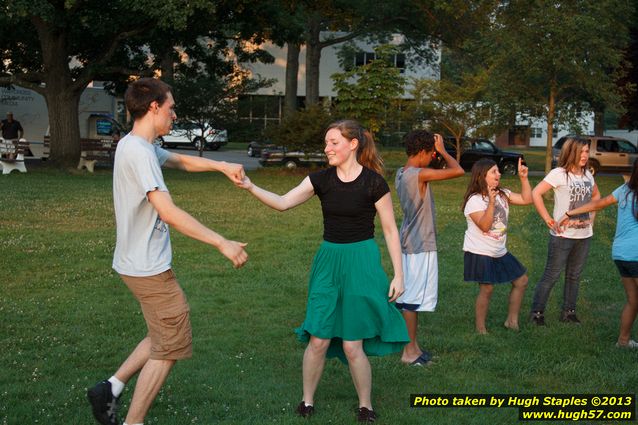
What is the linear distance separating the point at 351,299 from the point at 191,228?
1.25 metres

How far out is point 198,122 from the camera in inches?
1337

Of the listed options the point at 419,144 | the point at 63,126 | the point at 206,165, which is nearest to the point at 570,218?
the point at 419,144

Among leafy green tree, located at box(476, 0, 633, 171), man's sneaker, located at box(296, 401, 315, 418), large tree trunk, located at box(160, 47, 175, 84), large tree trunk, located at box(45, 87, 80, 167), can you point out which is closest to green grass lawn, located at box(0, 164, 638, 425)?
man's sneaker, located at box(296, 401, 315, 418)

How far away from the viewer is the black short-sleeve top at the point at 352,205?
543 cm

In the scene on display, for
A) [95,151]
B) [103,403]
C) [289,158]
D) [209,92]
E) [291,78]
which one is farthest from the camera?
[291,78]

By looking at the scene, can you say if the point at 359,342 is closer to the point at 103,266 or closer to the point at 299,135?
the point at 103,266

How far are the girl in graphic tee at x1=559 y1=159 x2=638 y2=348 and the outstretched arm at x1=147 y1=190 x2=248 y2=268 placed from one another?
3.71 m

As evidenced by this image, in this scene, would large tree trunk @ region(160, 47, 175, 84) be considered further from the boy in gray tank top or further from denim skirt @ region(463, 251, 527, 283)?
the boy in gray tank top

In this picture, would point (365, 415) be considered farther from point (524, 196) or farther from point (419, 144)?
point (524, 196)

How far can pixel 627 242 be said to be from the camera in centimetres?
717

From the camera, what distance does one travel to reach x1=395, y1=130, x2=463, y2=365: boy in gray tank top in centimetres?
698

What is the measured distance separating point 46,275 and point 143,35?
782 inches

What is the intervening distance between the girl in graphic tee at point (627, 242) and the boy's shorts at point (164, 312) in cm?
381

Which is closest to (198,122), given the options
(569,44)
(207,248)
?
(569,44)
